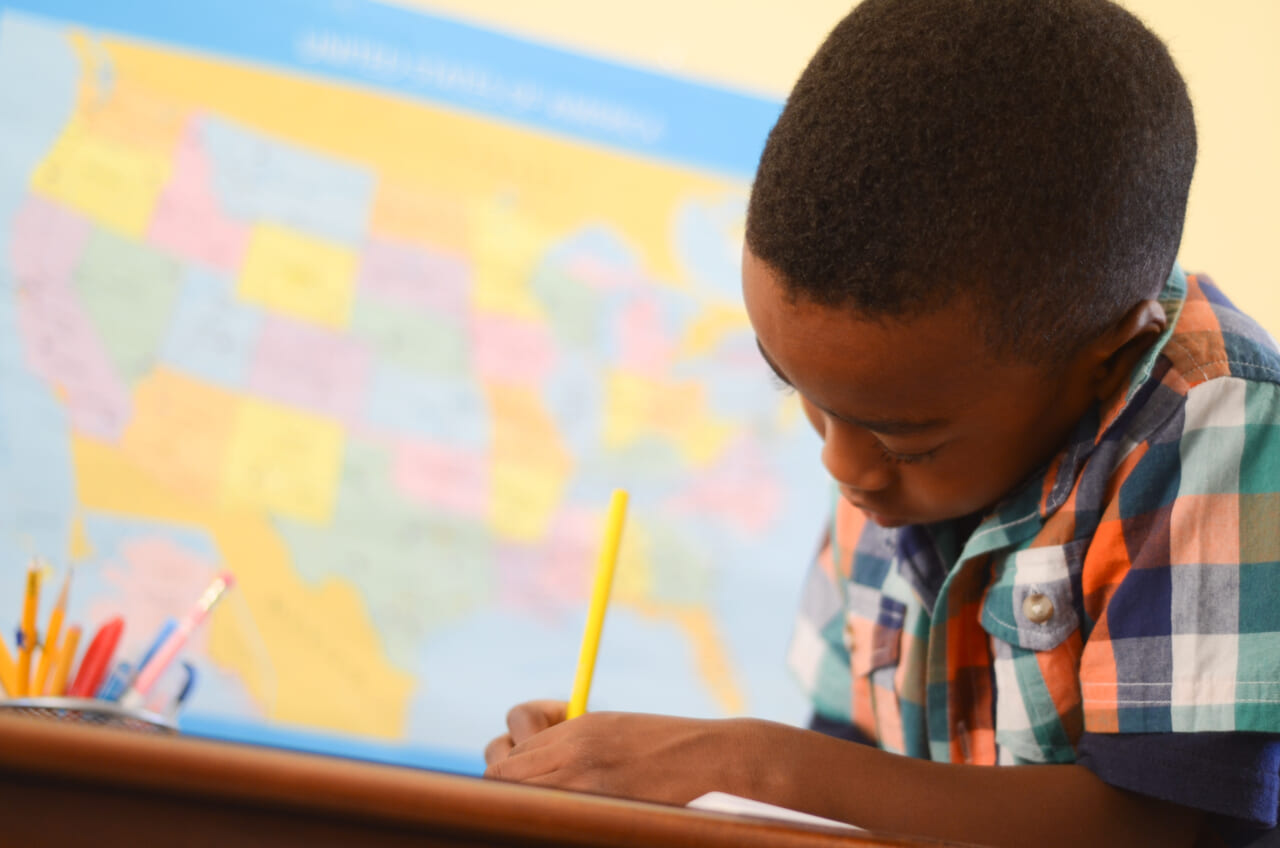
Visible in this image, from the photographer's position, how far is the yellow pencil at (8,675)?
547 millimetres

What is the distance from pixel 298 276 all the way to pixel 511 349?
18 centimetres

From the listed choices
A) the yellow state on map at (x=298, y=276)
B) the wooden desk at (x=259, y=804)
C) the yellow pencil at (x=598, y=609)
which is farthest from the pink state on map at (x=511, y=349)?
the wooden desk at (x=259, y=804)

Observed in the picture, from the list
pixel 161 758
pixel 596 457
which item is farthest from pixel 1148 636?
pixel 596 457

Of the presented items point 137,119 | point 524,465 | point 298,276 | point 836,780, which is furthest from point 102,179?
point 836,780

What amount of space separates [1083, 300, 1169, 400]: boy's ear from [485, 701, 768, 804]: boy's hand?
0.77 feet

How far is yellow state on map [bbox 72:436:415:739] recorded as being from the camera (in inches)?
30.9

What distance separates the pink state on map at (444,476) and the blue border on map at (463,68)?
0.30 m

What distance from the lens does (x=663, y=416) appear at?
2.90ft

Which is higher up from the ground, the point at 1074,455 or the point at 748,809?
the point at 1074,455

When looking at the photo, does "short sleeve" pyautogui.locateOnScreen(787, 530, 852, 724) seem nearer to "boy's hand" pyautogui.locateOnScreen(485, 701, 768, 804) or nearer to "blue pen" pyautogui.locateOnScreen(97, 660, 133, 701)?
"boy's hand" pyautogui.locateOnScreen(485, 701, 768, 804)

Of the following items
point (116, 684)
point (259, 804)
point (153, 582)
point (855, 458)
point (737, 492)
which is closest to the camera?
point (259, 804)

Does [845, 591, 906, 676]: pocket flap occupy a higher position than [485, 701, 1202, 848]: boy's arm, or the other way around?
[845, 591, 906, 676]: pocket flap

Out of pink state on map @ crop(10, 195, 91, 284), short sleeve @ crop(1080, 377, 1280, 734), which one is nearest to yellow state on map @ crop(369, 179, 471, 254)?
pink state on map @ crop(10, 195, 91, 284)

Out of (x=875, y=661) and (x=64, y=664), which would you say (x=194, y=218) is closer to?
(x=64, y=664)
